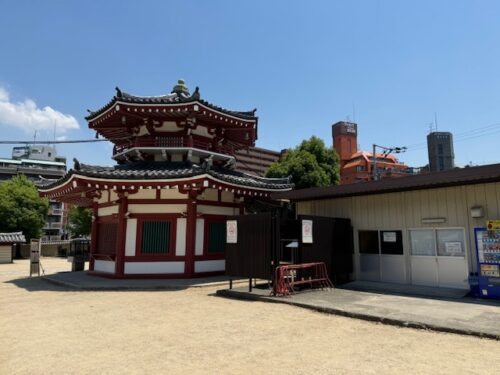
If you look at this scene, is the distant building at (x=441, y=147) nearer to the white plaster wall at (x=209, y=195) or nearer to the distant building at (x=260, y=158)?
the distant building at (x=260, y=158)

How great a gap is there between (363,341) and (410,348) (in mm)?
766

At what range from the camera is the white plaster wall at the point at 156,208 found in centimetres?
1420

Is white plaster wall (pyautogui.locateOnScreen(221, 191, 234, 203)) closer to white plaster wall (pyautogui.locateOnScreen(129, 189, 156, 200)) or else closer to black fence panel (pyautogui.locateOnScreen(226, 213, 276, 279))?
white plaster wall (pyautogui.locateOnScreen(129, 189, 156, 200))

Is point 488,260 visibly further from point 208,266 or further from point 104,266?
point 104,266

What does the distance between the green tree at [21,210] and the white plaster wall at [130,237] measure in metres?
27.7

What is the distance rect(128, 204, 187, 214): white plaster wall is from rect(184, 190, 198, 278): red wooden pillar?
0.34 meters

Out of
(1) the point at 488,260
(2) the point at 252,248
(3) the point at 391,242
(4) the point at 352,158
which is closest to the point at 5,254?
(2) the point at 252,248

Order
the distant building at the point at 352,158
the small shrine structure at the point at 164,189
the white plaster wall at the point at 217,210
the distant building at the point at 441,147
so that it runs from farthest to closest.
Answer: the distant building at the point at 352,158 → the distant building at the point at 441,147 → the white plaster wall at the point at 217,210 → the small shrine structure at the point at 164,189

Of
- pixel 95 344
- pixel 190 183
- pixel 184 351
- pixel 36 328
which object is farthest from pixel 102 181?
pixel 184 351

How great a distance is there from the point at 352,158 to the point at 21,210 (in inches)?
2366

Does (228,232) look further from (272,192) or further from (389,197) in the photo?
(389,197)

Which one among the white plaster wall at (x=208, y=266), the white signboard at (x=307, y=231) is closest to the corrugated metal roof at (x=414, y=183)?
the white signboard at (x=307, y=231)

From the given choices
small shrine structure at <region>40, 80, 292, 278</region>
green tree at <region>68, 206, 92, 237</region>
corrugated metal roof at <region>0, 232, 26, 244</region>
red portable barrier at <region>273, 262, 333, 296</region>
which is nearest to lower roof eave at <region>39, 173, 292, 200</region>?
small shrine structure at <region>40, 80, 292, 278</region>

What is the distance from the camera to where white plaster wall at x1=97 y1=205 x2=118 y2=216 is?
15000mm
